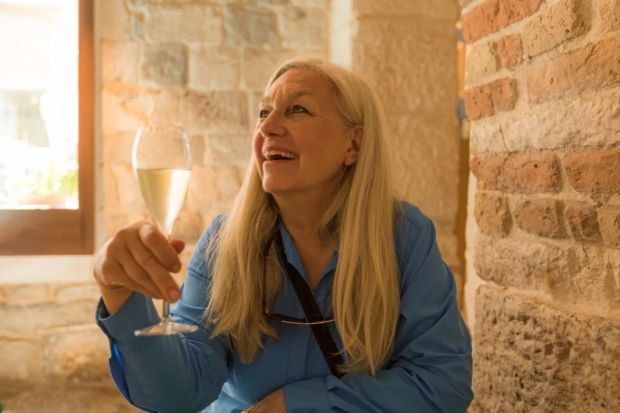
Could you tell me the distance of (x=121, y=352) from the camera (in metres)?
1.16

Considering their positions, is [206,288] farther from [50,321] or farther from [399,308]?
[50,321]

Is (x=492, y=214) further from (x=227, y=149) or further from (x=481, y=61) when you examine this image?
(x=227, y=149)

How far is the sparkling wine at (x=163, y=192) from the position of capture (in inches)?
37.6

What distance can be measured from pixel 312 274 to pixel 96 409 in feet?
5.92

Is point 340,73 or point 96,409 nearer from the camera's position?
point 340,73

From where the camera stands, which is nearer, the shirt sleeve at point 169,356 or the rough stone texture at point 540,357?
the shirt sleeve at point 169,356

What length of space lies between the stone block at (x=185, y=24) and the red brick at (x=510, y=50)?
6.39 feet

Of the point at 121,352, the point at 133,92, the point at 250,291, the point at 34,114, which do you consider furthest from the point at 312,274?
the point at 34,114

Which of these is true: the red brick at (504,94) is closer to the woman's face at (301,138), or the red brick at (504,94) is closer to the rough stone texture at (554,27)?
the rough stone texture at (554,27)

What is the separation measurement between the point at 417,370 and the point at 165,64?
2.30 meters

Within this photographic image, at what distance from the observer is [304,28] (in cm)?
320

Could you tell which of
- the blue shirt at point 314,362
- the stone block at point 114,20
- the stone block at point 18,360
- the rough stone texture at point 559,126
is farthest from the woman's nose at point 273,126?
the stone block at point 18,360

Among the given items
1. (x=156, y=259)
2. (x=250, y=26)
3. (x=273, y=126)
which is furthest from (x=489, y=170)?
(x=250, y=26)

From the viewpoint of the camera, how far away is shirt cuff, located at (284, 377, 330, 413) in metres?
1.24
